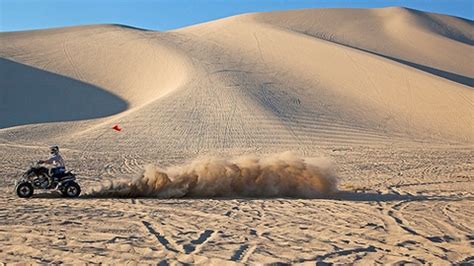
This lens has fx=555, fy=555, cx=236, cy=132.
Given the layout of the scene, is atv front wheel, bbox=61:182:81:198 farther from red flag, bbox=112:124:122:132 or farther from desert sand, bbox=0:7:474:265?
red flag, bbox=112:124:122:132

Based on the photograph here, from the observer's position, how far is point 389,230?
7.93m

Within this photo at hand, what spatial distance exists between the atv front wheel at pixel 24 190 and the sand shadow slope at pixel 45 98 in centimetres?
2835

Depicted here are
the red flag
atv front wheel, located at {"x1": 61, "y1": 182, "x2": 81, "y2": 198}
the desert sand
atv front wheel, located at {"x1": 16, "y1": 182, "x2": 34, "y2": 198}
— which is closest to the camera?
the desert sand

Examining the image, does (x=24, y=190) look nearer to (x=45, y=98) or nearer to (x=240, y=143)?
(x=240, y=143)

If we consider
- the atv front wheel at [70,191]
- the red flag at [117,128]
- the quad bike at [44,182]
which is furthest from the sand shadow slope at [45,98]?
the atv front wheel at [70,191]

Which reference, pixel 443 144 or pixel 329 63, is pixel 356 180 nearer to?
pixel 443 144

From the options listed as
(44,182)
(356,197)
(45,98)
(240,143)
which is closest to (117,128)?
(240,143)

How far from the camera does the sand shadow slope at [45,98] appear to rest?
4012 centimetres

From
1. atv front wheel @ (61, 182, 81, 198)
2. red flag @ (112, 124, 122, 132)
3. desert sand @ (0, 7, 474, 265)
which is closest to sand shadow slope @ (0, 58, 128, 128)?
desert sand @ (0, 7, 474, 265)

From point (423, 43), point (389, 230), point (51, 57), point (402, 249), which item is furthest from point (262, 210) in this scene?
point (423, 43)

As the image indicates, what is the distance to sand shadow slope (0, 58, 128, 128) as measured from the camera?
40125 millimetres

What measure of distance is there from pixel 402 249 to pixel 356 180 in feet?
29.9

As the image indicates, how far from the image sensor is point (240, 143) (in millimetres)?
28500

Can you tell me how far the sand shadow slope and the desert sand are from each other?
168 millimetres
